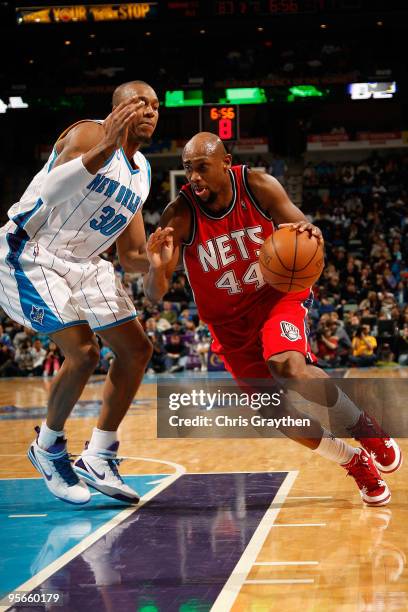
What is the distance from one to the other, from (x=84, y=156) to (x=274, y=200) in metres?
1.18

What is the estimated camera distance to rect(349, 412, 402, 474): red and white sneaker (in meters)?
4.84

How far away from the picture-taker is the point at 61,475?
496cm

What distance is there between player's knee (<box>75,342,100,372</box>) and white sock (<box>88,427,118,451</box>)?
0.53 metres

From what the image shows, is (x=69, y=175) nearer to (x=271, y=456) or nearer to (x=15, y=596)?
(x=15, y=596)

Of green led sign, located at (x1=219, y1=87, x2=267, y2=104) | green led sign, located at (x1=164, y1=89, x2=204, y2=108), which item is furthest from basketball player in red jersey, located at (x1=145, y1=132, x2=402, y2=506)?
green led sign, located at (x1=219, y1=87, x2=267, y2=104)

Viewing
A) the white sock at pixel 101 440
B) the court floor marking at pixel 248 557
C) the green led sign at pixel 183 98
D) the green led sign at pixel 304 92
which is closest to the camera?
the court floor marking at pixel 248 557

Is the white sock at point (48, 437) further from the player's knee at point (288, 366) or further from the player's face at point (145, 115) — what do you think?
the player's face at point (145, 115)

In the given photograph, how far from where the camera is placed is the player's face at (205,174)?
4.75 meters

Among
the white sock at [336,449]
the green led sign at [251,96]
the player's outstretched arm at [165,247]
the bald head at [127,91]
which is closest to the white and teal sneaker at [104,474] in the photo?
the player's outstretched arm at [165,247]

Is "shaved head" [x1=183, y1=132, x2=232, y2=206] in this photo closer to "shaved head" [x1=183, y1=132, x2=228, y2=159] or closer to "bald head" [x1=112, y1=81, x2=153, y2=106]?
"shaved head" [x1=183, y1=132, x2=228, y2=159]

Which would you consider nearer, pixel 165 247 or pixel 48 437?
pixel 165 247

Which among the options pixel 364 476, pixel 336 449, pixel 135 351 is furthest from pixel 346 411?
pixel 135 351

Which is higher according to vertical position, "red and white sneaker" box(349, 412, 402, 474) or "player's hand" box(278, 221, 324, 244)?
"player's hand" box(278, 221, 324, 244)

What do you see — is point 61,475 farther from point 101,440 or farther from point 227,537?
point 227,537
